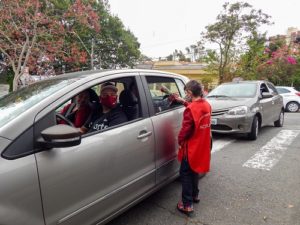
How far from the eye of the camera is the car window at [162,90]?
11.0 feet

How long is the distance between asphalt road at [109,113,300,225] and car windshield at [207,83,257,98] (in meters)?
1.95

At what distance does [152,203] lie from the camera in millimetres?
3451

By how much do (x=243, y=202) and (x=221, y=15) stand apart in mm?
16892

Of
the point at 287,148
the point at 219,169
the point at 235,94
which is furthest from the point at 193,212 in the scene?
the point at 235,94

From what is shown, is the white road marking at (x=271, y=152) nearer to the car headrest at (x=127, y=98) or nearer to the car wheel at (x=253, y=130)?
the car wheel at (x=253, y=130)

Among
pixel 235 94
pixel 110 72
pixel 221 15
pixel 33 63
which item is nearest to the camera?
pixel 110 72

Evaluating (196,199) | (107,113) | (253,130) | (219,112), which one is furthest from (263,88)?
(107,113)

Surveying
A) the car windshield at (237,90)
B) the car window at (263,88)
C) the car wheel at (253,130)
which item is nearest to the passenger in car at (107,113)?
the car wheel at (253,130)

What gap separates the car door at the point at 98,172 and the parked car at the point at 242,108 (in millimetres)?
4088

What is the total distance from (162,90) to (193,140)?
1.13 metres

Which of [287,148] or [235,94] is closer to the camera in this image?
[287,148]

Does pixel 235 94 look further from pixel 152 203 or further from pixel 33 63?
pixel 33 63

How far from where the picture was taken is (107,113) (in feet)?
9.48

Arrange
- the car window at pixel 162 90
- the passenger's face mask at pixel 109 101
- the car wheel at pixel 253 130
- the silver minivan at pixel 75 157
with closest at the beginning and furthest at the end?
the silver minivan at pixel 75 157, the passenger's face mask at pixel 109 101, the car window at pixel 162 90, the car wheel at pixel 253 130
